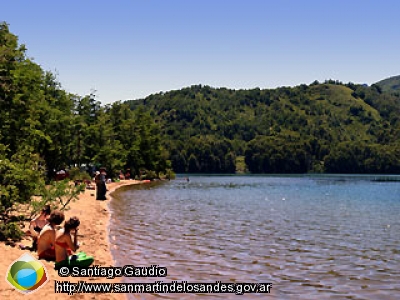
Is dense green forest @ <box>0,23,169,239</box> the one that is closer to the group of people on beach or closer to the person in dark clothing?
the group of people on beach

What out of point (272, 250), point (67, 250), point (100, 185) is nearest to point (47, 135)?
point (100, 185)

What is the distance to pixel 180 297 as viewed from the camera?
1367 centimetres

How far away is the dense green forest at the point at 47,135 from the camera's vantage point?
1927cm

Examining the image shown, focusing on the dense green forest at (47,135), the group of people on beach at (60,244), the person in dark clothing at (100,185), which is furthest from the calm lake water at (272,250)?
the person in dark clothing at (100,185)

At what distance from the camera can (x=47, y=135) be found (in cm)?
5206

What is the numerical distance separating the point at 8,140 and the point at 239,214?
18.4 m

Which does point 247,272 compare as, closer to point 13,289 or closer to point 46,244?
point 46,244

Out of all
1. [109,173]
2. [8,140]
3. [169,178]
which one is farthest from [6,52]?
[169,178]

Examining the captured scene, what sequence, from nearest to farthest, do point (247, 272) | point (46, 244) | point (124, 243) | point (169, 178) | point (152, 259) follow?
1. point (46, 244)
2. point (247, 272)
3. point (152, 259)
4. point (124, 243)
5. point (169, 178)

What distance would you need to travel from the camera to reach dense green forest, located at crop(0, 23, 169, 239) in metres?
19.3

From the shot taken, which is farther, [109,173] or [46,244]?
[109,173]
